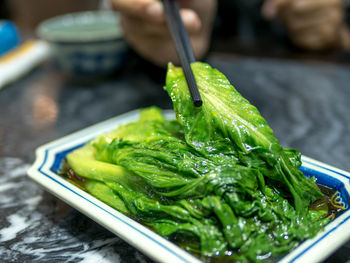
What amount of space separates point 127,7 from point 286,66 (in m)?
1.74

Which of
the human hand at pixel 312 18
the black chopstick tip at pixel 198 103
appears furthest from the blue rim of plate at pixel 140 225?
the human hand at pixel 312 18

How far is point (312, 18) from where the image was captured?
12.7ft

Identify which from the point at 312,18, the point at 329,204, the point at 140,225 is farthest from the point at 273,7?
the point at 140,225

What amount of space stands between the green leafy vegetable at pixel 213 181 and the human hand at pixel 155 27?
3.23 ft

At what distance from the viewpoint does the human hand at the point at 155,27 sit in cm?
247

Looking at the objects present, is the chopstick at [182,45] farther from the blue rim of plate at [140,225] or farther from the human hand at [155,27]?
the blue rim of plate at [140,225]

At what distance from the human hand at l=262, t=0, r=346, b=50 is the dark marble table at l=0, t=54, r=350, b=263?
514 millimetres

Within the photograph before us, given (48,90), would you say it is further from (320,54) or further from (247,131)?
(320,54)

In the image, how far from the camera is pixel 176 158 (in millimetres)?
1407

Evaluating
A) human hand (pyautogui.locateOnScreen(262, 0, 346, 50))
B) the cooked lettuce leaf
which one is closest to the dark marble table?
the cooked lettuce leaf

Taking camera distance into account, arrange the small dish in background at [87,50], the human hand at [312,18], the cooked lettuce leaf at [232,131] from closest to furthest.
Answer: the cooked lettuce leaf at [232,131], the small dish in background at [87,50], the human hand at [312,18]

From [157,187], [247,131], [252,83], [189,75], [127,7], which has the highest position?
[127,7]

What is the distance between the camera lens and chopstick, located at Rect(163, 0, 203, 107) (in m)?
1.48

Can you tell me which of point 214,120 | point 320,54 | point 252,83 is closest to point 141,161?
point 214,120
